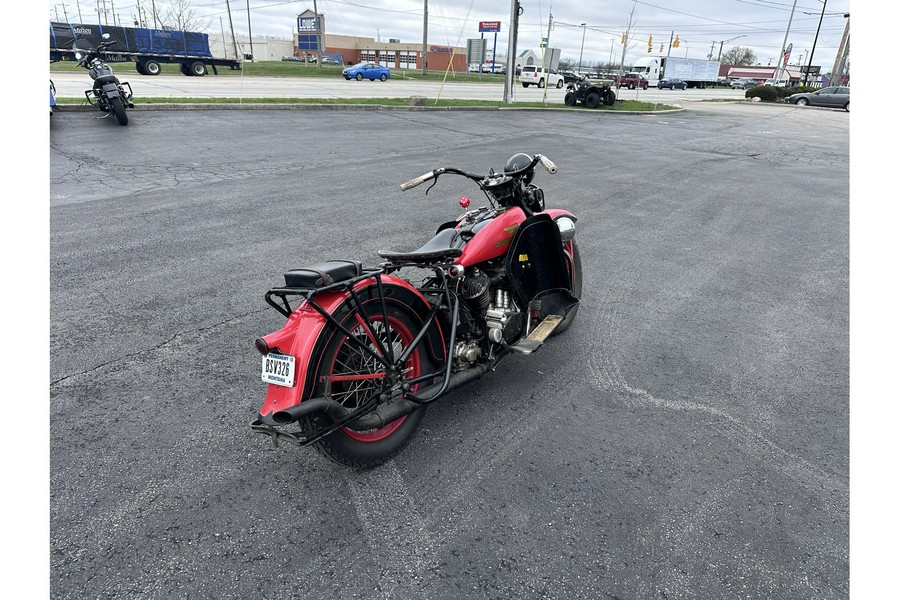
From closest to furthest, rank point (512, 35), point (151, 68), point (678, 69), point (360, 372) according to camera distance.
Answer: point (360, 372), point (512, 35), point (151, 68), point (678, 69)

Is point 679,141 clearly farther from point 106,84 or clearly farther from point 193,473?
point 193,473

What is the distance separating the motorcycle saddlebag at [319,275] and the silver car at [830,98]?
134 feet

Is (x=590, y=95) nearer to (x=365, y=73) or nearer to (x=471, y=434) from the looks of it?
(x=365, y=73)

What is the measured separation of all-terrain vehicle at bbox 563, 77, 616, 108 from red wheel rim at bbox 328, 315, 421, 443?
967 inches

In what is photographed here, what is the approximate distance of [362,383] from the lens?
2846mm

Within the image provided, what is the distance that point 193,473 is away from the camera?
2754 millimetres

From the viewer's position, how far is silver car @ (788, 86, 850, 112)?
3362 centimetres

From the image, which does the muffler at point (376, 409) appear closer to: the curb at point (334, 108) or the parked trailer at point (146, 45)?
the curb at point (334, 108)

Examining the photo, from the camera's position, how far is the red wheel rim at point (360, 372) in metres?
2.66

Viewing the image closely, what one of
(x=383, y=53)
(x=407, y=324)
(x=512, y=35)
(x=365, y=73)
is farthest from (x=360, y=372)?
(x=383, y=53)

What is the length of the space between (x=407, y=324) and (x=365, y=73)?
40.7m

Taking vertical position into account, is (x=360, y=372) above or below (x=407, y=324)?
below

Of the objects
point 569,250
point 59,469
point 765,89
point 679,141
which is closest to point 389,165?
point 569,250

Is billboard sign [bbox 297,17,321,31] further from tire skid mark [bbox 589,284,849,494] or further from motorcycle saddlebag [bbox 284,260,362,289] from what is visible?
motorcycle saddlebag [bbox 284,260,362,289]
